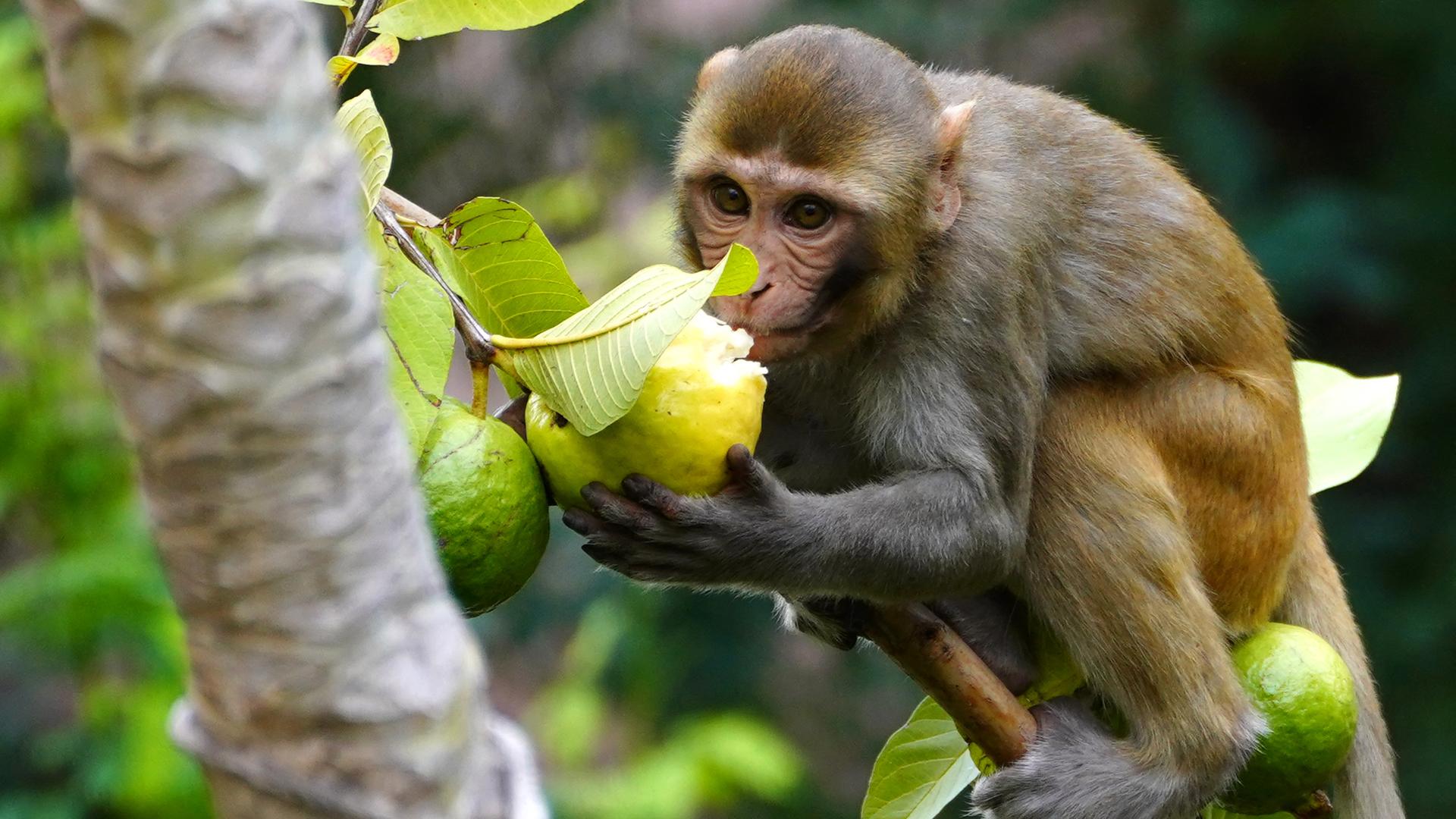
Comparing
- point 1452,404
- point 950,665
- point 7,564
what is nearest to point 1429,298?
point 1452,404

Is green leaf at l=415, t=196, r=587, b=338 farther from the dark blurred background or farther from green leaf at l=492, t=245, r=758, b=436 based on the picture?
the dark blurred background

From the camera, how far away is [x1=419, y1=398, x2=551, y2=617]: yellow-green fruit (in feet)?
6.21

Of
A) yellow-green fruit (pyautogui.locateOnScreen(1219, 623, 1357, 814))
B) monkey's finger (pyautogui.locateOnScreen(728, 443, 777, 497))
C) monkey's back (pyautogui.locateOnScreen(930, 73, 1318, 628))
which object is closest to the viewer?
monkey's finger (pyautogui.locateOnScreen(728, 443, 777, 497))

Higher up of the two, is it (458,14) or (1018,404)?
(458,14)

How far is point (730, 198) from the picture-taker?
2.95m

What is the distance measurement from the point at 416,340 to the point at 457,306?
12cm

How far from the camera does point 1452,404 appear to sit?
734 cm

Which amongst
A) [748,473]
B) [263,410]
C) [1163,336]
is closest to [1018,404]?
[1163,336]

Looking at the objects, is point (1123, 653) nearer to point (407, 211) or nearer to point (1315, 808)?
point (1315, 808)

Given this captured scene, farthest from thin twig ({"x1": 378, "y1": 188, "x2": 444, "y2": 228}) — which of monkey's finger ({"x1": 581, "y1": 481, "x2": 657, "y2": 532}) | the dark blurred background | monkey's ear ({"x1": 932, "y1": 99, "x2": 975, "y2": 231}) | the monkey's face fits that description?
→ the dark blurred background

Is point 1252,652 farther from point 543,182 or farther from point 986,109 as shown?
point 543,182

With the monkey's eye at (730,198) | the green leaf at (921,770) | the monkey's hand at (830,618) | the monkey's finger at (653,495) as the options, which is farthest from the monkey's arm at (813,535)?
the monkey's eye at (730,198)

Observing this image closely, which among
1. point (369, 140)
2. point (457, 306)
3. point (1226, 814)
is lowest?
point (1226, 814)

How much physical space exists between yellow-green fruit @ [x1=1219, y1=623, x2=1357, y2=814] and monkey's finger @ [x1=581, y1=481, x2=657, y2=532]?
131cm
